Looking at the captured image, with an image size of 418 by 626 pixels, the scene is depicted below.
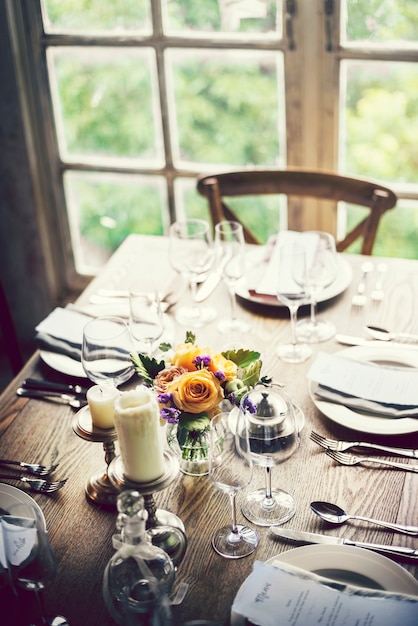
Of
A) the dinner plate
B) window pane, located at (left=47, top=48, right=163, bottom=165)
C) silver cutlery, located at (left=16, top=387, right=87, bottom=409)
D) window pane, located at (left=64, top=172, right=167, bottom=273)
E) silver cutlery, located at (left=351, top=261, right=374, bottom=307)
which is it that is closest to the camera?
the dinner plate

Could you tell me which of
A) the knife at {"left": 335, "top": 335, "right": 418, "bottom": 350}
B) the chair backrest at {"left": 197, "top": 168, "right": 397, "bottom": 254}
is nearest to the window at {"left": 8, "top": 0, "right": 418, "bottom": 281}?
the chair backrest at {"left": 197, "top": 168, "right": 397, "bottom": 254}

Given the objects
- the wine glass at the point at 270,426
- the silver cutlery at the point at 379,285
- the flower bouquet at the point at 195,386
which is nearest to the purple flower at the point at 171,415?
the flower bouquet at the point at 195,386

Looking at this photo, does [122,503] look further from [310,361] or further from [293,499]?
[310,361]

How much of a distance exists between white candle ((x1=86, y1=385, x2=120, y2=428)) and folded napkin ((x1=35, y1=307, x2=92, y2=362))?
0.42m

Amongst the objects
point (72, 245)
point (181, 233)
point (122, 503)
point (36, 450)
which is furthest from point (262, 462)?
point (72, 245)

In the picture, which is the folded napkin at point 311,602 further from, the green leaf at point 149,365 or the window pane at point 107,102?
the window pane at point 107,102

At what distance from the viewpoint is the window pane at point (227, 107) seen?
2484mm

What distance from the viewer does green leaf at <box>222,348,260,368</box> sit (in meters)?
1.24

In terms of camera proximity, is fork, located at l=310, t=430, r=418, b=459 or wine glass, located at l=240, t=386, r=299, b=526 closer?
wine glass, located at l=240, t=386, r=299, b=526

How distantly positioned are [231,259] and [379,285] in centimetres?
38

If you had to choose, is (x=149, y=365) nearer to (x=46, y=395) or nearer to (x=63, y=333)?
(x=46, y=395)

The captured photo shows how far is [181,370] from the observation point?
1211 mm

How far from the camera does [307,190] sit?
7.04ft

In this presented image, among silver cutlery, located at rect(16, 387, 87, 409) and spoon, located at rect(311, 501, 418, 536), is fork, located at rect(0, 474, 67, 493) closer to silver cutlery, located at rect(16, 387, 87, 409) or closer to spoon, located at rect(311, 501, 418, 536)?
silver cutlery, located at rect(16, 387, 87, 409)
